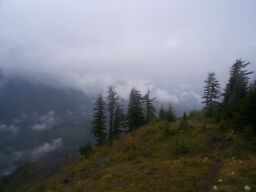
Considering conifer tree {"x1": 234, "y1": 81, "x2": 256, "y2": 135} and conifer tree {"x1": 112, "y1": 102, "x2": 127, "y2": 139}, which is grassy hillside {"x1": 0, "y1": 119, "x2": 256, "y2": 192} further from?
conifer tree {"x1": 112, "y1": 102, "x2": 127, "y2": 139}

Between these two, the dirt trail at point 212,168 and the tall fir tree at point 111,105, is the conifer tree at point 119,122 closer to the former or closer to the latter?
the tall fir tree at point 111,105

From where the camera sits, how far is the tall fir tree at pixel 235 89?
4609 cm

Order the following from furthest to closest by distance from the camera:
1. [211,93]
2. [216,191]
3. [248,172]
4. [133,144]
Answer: [211,93]
[133,144]
[248,172]
[216,191]

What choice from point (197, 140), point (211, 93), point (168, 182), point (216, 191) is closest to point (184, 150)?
point (197, 140)

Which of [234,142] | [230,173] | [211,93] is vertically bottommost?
[230,173]

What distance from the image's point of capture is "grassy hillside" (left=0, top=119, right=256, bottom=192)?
26328 millimetres

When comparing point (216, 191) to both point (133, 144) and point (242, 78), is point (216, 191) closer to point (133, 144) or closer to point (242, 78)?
point (133, 144)

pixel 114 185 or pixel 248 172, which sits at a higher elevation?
pixel 248 172

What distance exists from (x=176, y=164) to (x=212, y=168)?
4.20 m

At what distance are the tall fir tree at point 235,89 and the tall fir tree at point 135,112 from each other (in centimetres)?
2068

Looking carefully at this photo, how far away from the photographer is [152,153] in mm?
40781

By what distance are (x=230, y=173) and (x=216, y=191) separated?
13.8 ft

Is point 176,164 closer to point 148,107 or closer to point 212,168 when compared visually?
point 212,168

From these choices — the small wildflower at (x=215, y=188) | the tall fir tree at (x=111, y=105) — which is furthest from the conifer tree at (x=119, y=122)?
the small wildflower at (x=215, y=188)
